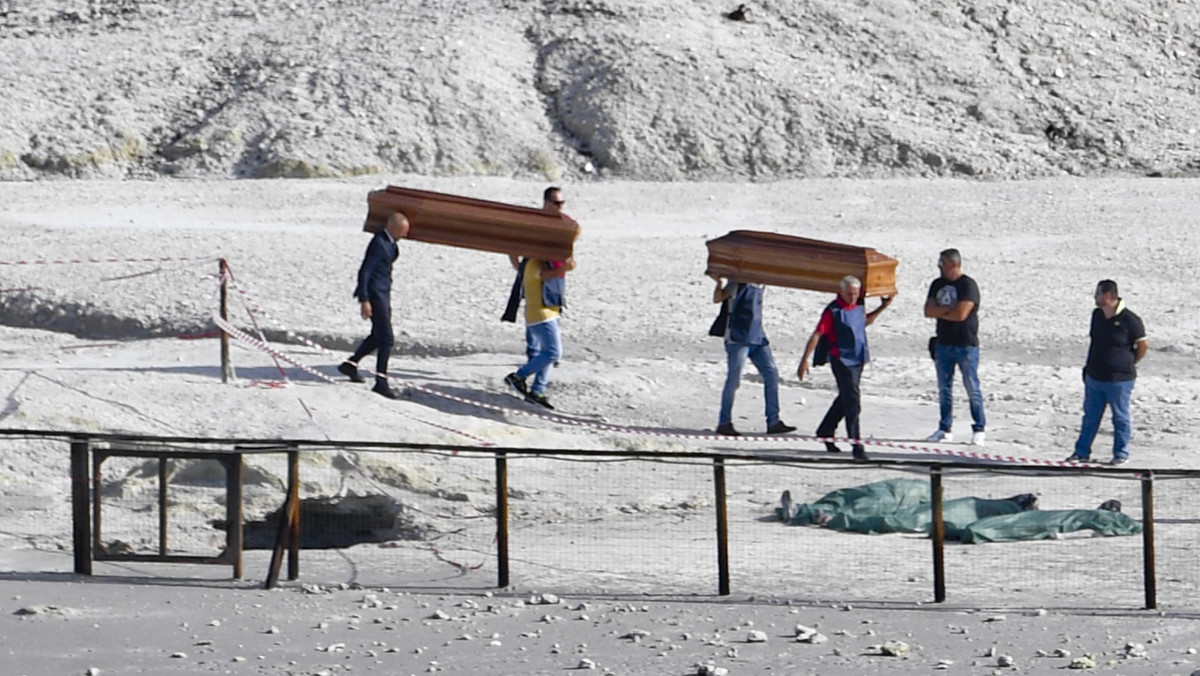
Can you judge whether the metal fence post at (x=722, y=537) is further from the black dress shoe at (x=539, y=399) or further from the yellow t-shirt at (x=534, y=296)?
the black dress shoe at (x=539, y=399)

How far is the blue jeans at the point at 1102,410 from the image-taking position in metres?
12.9

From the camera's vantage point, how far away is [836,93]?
31797 millimetres

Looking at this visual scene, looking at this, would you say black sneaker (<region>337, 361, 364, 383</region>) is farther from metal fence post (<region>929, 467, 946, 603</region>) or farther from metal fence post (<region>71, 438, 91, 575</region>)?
metal fence post (<region>929, 467, 946, 603</region>)

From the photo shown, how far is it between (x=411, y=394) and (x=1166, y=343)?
8.03 metres

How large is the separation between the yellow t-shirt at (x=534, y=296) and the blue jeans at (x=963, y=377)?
9.54 feet

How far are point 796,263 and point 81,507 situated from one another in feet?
24.7

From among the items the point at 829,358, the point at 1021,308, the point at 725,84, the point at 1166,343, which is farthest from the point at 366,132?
the point at 829,358

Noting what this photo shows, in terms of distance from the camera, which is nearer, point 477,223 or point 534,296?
point 534,296

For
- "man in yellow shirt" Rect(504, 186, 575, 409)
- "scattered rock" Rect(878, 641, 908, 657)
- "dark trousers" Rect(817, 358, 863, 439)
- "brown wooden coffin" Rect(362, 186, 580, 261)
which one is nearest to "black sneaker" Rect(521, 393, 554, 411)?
"man in yellow shirt" Rect(504, 186, 575, 409)

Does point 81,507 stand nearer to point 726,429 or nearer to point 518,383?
point 518,383

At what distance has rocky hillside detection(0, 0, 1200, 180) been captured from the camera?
2984cm

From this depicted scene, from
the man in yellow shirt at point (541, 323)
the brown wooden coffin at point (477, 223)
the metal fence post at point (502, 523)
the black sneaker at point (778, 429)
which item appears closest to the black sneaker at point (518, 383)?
the man in yellow shirt at point (541, 323)

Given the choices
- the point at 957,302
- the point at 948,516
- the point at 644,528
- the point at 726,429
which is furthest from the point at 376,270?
the point at 948,516

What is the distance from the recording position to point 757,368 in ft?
45.6
